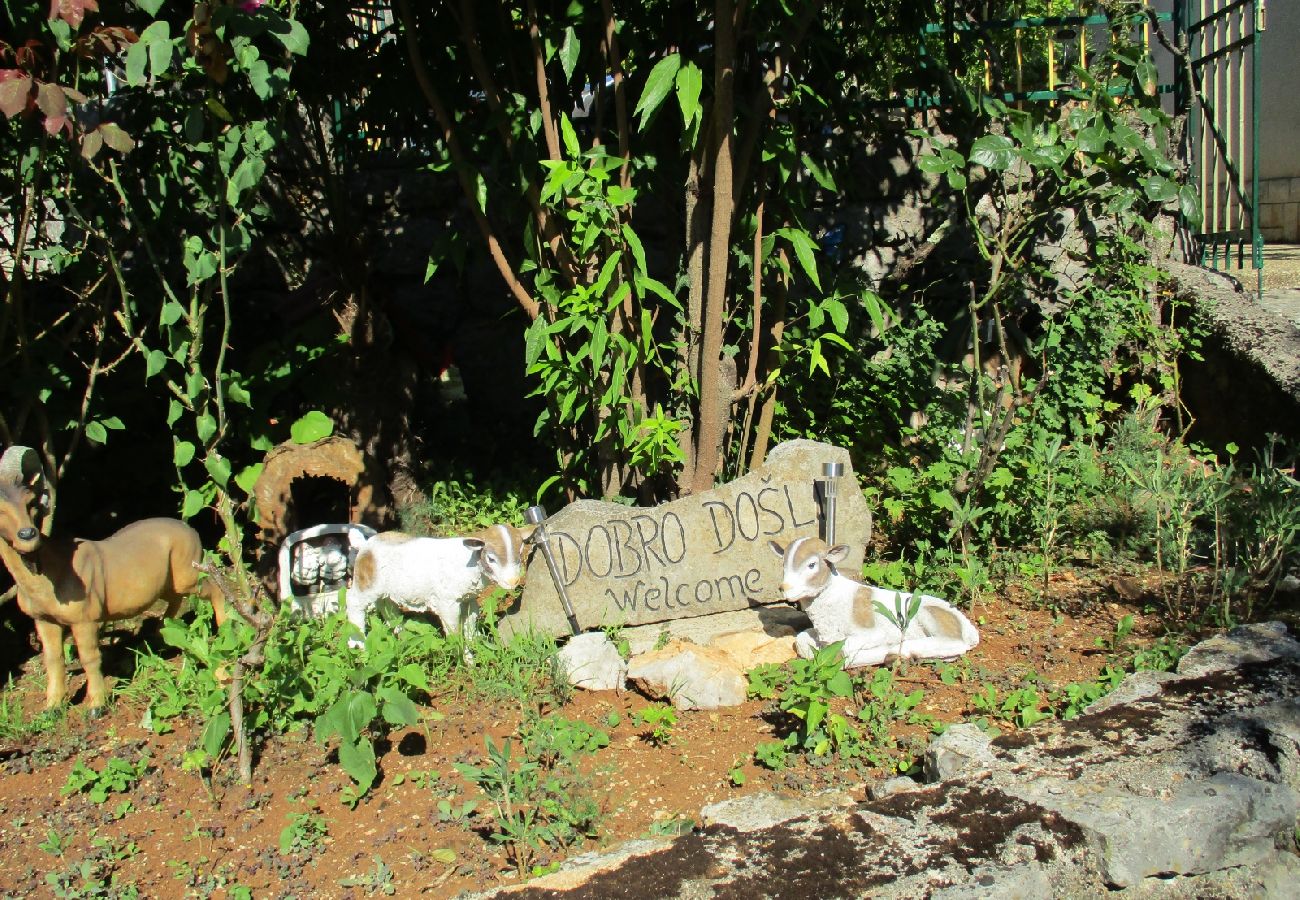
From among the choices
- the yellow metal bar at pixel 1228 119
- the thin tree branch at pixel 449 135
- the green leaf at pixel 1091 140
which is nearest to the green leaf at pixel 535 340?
the thin tree branch at pixel 449 135

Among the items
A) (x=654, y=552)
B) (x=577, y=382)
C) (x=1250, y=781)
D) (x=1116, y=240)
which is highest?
(x=1116, y=240)

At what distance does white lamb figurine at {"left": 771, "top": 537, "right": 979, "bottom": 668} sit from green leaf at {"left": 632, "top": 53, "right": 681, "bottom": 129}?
1641 mm

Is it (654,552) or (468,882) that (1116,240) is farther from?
(468,882)

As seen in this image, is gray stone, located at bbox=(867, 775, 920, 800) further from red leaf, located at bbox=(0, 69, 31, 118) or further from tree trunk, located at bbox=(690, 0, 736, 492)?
red leaf, located at bbox=(0, 69, 31, 118)

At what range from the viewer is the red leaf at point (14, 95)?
10.5 feet

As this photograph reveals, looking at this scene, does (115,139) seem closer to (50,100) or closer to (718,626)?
(50,100)

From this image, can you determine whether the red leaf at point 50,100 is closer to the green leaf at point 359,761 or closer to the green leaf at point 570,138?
the green leaf at point 570,138

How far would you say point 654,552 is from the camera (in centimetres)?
451

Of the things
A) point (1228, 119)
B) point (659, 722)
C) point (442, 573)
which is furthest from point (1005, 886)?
point (1228, 119)

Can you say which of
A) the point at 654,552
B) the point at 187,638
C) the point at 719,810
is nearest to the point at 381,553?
the point at 187,638

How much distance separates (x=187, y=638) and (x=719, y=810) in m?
2.02

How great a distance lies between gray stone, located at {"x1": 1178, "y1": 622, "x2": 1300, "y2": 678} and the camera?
338 cm

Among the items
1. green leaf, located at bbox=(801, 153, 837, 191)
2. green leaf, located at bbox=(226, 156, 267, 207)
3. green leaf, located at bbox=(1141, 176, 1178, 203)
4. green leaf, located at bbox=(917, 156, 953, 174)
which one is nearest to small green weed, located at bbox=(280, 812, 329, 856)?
green leaf, located at bbox=(226, 156, 267, 207)

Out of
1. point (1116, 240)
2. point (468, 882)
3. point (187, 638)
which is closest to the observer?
point (468, 882)
